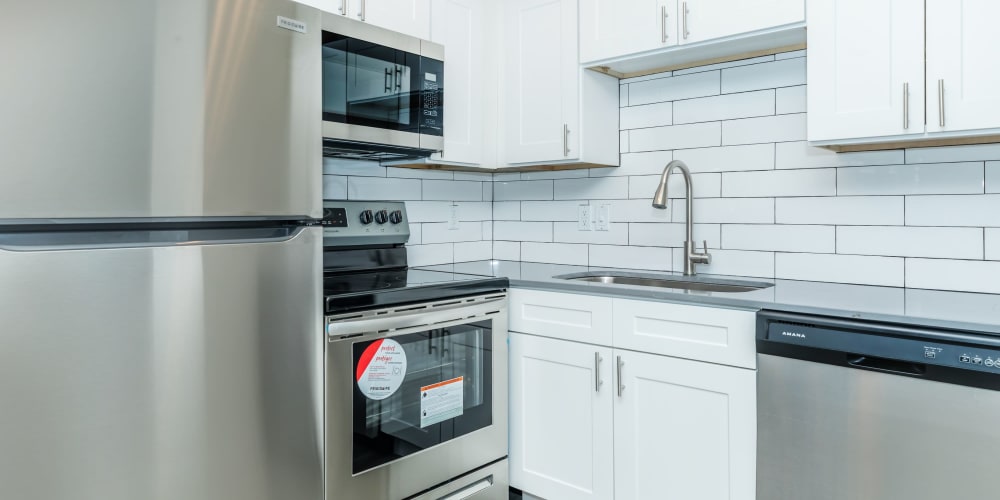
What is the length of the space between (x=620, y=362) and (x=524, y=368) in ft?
1.33

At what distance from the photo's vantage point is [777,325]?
1630 millimetres

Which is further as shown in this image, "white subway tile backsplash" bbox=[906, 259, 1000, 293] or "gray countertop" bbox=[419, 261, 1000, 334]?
"white subway tile backsplash" bbox=[906, 259, 1000, 293]

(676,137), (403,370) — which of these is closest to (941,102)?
(676,137)

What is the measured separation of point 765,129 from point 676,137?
1.13 ft

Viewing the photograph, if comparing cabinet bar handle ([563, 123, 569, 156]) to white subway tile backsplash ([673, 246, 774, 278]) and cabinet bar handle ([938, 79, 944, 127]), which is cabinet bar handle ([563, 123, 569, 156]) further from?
cabinet bar handle ([938, 79, 944, 127])

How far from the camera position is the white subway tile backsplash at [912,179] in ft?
6.20

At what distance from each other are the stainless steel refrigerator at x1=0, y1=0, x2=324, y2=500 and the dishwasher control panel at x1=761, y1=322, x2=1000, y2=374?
4.01ft

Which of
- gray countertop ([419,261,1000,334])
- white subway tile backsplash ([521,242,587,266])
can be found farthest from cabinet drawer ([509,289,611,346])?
white subway tile backsplash ([521,242,587,266])

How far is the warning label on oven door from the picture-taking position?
6.40ft

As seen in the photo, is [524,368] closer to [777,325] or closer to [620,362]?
[620,362]

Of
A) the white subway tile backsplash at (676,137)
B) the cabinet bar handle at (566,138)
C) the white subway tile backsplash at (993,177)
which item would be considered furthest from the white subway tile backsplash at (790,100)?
the cabinet bar handle at (566,138)

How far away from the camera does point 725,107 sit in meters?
2.37

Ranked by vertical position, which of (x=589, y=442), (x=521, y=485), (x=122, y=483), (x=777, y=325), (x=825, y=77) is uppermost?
(x=825, y=77)

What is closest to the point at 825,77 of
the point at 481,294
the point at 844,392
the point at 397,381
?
the point at 844,392
